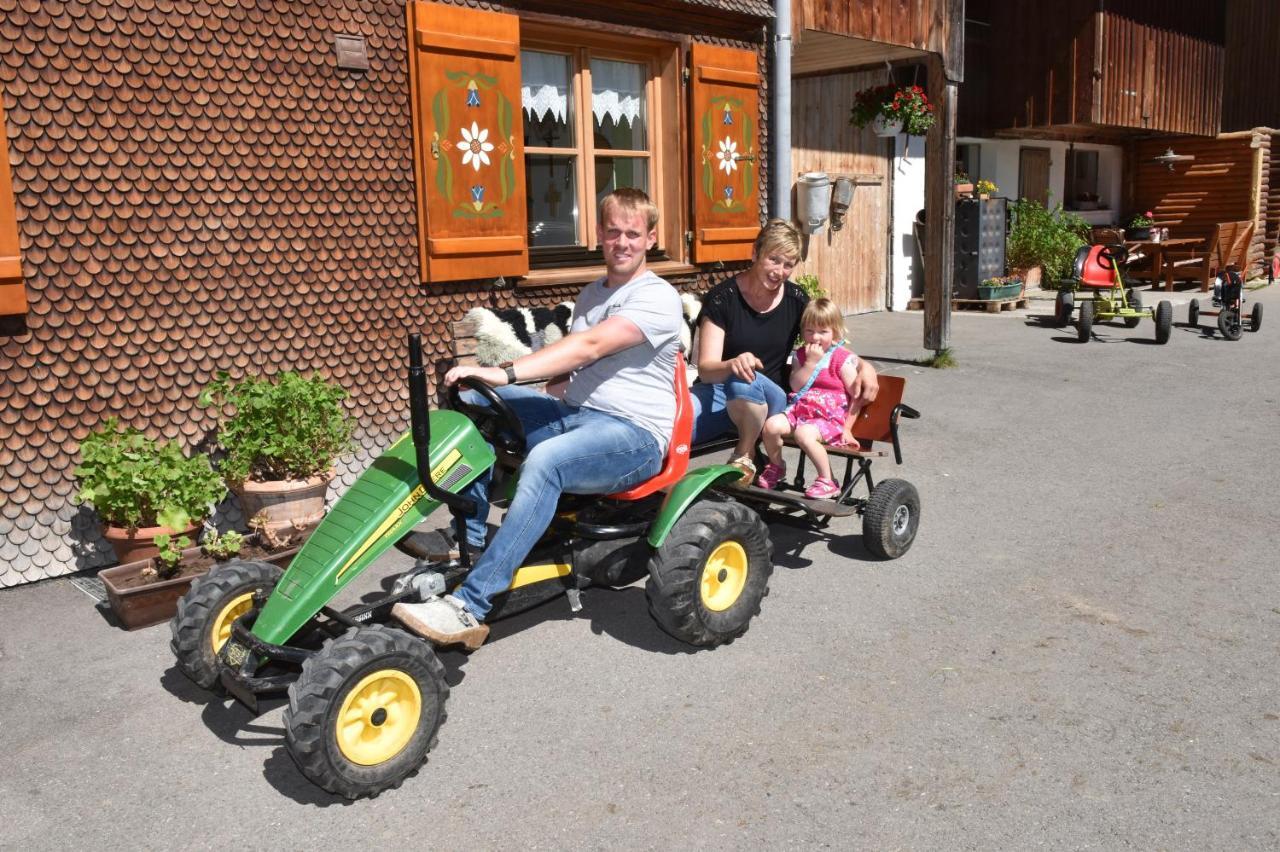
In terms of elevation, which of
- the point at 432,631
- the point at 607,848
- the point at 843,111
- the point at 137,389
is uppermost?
the point at 843,111

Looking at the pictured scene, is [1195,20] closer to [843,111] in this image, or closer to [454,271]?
[843,111]

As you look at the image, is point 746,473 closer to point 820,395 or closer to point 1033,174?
point 820,395

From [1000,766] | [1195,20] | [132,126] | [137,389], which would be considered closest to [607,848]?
[1000,766]

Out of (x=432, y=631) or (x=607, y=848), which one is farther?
(x=432, y=631)

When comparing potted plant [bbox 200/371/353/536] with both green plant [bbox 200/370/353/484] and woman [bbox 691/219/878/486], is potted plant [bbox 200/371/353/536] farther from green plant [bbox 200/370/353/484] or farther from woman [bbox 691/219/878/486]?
woman [bbox 691/219/878/486]

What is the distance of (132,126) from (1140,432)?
22.7ft

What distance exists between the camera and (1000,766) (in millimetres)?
3176

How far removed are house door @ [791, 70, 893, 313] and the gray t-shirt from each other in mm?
8942

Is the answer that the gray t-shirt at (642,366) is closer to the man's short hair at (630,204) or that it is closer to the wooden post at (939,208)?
the man's short hair at (630,204)

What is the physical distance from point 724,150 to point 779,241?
3466 mm

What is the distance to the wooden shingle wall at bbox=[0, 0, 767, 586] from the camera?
4.99 meters

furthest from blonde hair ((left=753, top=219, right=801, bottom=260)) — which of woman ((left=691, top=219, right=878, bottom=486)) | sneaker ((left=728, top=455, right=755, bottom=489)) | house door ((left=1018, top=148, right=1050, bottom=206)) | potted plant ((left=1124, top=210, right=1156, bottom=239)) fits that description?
potted plant ((left=1124, top=210, right=1156, bottom=239))

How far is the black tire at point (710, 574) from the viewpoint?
151 inches

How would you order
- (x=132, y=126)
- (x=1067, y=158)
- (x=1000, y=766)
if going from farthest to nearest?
(x=1067, y=158) → (x=132, y=126) → (x=1000, y=766)
